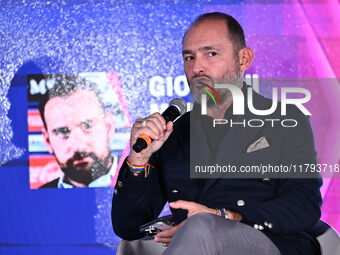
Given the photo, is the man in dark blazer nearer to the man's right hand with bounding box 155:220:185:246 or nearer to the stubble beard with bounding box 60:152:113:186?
the man's right hand with bounding box 155:220:185:246

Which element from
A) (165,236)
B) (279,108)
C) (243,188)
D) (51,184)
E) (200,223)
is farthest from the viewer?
(51,184)

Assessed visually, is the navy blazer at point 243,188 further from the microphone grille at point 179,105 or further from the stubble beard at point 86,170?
the stubble beard at point 86,170

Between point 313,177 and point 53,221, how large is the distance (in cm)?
147

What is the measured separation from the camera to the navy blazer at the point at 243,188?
1.36 m

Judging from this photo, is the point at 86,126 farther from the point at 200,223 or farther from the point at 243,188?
the point at 200,223

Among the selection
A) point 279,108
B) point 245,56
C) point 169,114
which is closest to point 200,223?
point 169,114

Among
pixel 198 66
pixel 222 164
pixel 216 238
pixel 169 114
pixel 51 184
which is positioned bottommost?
A: pixel 51 184

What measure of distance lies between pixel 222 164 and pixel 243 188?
0.11 m

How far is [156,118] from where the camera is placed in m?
1.36

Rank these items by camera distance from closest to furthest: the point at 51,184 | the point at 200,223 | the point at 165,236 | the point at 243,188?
1. the point at 200,223
2. the point at 165,236
3. the point at 243,188
4. the point at 51,184

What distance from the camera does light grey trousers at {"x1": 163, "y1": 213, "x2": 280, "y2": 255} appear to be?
112 centimetres

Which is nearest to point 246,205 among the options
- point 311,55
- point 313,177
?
point 313,177

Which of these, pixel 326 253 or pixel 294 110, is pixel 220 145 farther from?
pixel 326 253

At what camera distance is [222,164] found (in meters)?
1.57
